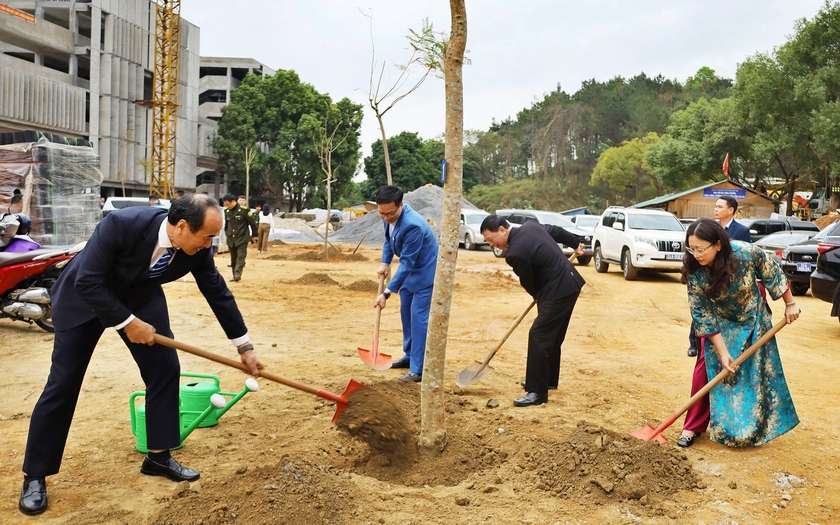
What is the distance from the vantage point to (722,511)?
11.4 feet

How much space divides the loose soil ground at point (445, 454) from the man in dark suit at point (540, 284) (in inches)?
11.1

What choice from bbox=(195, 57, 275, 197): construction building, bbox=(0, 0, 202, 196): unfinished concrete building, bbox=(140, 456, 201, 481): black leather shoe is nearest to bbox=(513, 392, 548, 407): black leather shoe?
bbox=(140, 456, 201, 481): black leather shoe

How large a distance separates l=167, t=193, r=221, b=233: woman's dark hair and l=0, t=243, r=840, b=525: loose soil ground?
1.35 m

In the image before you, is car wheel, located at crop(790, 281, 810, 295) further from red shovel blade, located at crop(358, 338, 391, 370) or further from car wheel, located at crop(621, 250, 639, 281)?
red shovel blade, located at crop(358, 338, 391, 370)

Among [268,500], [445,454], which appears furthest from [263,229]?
[268,500]

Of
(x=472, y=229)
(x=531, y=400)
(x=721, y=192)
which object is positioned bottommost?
(x=531, y=400)

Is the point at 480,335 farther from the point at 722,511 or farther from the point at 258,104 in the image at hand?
the point at 258,104

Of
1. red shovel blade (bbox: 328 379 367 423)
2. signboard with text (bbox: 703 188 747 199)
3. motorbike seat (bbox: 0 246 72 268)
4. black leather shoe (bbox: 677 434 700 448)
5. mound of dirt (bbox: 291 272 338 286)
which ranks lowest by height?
mound of dirt (bbox: 291 272 338 286)

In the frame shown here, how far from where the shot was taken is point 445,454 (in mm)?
4184

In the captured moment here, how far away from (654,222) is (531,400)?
11645 millimetres

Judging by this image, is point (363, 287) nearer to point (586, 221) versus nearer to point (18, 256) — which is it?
A: point (18, 256)

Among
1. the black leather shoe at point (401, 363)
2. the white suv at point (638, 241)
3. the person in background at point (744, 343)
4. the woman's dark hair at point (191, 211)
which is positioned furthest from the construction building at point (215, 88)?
the person in background at point (744, 343)

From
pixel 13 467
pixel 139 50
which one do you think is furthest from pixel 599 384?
pixel 139 50

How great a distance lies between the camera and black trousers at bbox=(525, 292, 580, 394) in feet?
17.4
